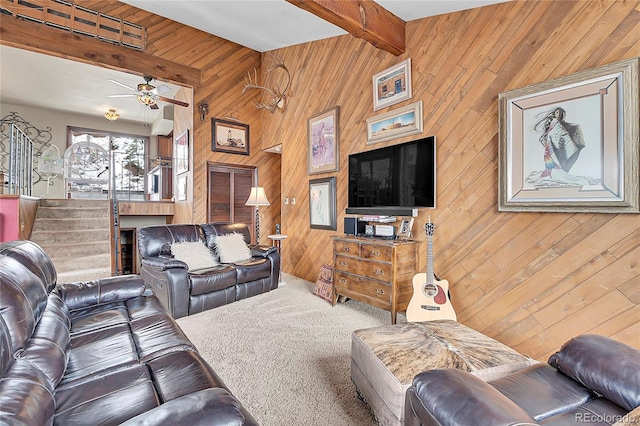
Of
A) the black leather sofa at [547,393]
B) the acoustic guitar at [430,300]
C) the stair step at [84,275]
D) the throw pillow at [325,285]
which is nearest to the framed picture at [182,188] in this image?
the stair step at [84,275]

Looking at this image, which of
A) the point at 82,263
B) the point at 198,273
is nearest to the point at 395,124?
the point at 198,273

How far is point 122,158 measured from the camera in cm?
858

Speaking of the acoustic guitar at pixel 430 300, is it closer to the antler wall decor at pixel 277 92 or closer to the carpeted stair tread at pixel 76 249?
the antler wall decor at pixel 277 92

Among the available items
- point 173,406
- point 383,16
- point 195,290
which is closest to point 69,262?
point 195,290

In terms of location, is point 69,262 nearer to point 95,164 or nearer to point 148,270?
point 148,270

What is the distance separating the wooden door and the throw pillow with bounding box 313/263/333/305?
2.61 m

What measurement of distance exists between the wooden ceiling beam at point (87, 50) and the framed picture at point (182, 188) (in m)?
1.88

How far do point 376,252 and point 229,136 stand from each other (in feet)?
14.0

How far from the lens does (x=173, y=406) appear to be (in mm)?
801

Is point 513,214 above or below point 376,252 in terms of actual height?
above

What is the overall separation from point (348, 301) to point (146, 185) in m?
7.87

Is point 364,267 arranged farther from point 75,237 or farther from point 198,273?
point 75,237

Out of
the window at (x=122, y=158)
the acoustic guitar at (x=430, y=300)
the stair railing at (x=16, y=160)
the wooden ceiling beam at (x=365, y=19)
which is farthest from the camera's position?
the window at (x=122, y=158)

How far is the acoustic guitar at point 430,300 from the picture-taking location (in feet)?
8.14
